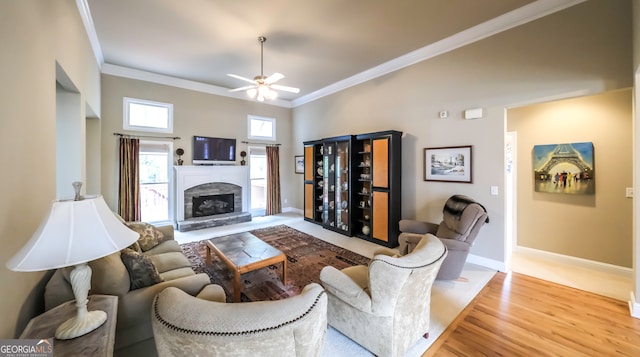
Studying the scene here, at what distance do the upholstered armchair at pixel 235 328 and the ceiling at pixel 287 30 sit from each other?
11.2 feet

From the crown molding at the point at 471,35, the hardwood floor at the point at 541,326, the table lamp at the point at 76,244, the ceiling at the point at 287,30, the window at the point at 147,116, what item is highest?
the ceiling at the point at 287,30

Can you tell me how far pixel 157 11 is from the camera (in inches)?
128

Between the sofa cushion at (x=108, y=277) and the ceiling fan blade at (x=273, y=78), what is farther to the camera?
the ceiling fan blade at (x=273, y=78)

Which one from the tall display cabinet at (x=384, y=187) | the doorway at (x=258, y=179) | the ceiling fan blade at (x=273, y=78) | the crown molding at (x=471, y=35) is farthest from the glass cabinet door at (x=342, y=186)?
the doorway at (x=258, y=179)

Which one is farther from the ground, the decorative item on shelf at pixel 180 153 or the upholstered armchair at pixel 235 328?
the decorative item on shelf at pixel 180 153

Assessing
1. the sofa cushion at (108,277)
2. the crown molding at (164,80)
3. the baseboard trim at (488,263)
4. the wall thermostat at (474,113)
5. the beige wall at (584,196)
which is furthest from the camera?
the crown molding at (164,80)

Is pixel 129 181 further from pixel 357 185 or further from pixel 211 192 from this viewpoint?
pixel 357 185

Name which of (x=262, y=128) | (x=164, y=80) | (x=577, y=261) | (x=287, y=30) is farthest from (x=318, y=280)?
(x=164, y=80)

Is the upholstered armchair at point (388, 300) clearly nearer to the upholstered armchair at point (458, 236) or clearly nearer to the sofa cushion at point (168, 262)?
the upholstered armchair at point (458, 236)

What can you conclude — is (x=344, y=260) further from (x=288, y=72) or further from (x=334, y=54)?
(x=288, y=72)

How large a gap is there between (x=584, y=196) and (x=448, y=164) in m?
1.89

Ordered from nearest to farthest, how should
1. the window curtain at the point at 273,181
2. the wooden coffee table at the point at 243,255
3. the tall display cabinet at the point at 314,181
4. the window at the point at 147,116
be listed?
1. the wooden coffee table at the point at 243,255
2. the window at the point at 147,116
3. the tall display cabinet at the point at 314,181
4. the window curtain at the point at 273,181

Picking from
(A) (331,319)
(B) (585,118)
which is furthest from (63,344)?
(B) (585,118)

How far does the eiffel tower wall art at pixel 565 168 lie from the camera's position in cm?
351
